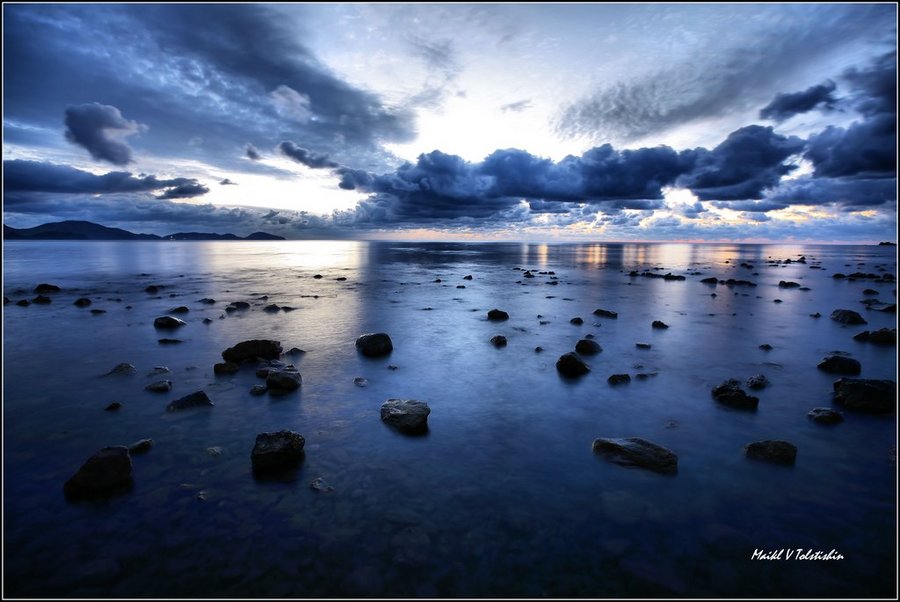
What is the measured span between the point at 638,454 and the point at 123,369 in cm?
1547

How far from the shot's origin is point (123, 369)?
1367 cm

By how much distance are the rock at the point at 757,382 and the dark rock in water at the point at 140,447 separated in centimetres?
1571

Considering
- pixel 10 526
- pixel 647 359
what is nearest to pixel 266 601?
pixel 10 526

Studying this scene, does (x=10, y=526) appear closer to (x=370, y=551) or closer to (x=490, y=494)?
(x=370, y=551)

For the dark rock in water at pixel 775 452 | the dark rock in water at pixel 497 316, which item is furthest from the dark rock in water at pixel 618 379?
the dark rock in water at pixel 497 316

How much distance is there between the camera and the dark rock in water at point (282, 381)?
39.7 feet

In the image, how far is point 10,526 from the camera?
637cm

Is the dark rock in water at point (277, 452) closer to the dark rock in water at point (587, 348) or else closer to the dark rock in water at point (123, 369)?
the dark rock in water at point (123, 369)

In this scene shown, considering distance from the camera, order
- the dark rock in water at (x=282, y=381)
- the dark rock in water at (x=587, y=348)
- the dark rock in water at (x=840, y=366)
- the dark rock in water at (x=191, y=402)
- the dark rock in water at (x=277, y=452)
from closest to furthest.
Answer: the dark rock in water at (x=277, y=452) → the dark rock in water at (x=191, y=402) → the dark rock in water at (x=282, y=381) → the dark rock in water at (x=840, y=366) → the dark rock in water at (x=587, y=348)

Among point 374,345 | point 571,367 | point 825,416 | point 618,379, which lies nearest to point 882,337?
point 825,416

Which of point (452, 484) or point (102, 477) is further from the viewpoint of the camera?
point (452, 484)

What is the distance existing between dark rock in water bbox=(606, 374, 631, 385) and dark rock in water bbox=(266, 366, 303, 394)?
31.6 ft

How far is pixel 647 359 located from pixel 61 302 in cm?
3775

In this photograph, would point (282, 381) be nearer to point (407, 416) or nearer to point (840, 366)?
point (407, 416)
